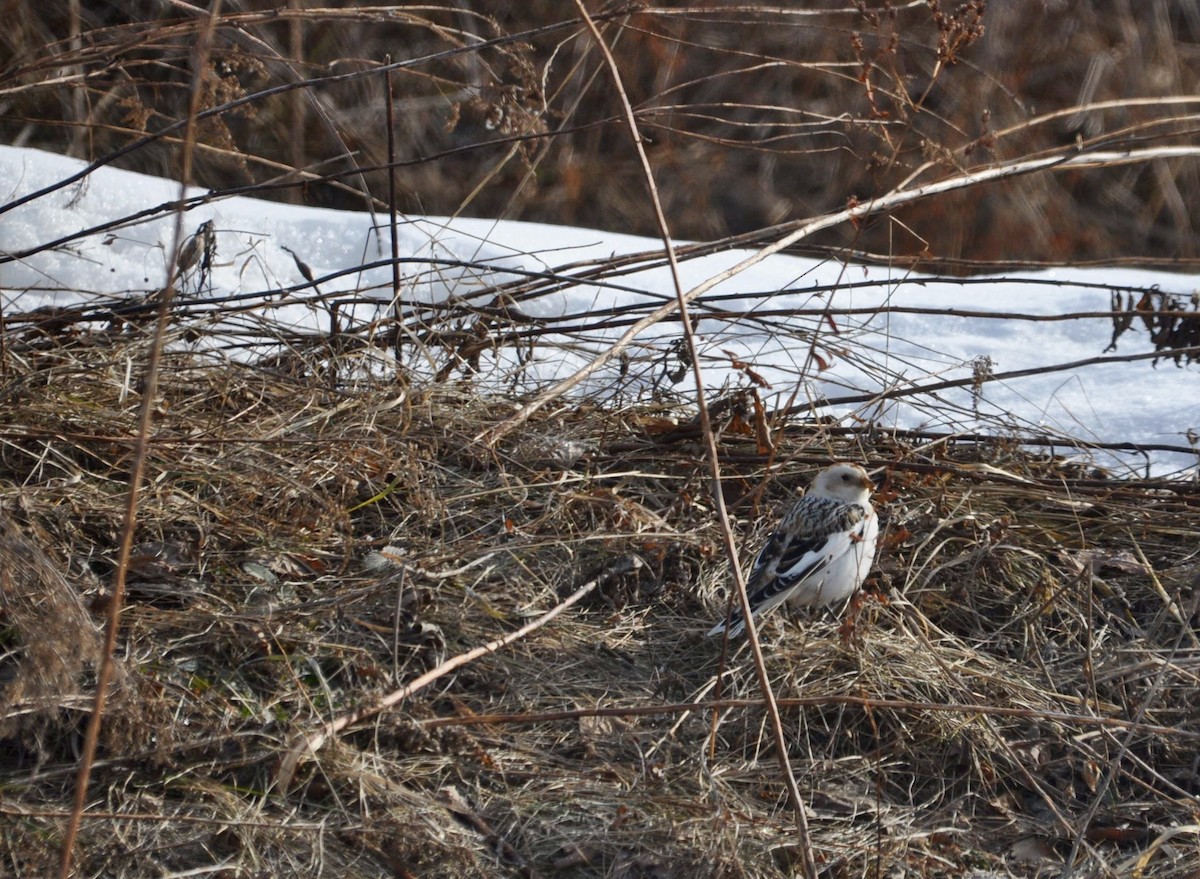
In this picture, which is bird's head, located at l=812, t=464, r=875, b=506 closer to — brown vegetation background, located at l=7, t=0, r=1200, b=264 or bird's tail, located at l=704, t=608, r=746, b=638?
bird's tail, located at l=704, t=608, r=746, b=638

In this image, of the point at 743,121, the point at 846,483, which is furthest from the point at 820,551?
the point at 743,121

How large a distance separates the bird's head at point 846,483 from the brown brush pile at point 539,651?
131 millimetres

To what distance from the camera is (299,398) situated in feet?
11.7

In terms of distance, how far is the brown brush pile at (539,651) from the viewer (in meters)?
2.33

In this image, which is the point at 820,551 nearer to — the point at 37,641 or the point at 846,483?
the point at 846,483

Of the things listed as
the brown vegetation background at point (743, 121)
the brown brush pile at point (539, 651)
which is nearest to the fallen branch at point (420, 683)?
the brown brush pile at point (539, 651)

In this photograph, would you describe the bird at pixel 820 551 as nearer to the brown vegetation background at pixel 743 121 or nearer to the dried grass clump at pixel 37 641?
the dried grass clump at pixel 37 641

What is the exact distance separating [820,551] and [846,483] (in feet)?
0.94

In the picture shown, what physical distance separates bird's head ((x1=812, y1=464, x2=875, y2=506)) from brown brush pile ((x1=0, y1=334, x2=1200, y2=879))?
0.43ft

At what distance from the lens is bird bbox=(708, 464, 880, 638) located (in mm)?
3025

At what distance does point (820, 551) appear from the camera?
304 cm

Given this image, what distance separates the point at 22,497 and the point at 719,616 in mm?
1625

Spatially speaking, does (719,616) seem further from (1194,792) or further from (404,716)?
(1194,792)

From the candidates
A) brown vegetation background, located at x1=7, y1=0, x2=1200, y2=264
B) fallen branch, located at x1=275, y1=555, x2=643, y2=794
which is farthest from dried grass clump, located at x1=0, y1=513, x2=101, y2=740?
brown vegetation background, located at x1=7, y1=0, x2=1200, y2=264
